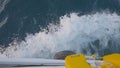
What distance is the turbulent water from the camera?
12.3m

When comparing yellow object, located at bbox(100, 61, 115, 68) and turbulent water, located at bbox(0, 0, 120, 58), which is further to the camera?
turbulent water, located at bbox(0, 0, 120, 58)

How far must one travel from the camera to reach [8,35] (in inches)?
555

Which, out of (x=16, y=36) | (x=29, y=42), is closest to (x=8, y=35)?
(x=16, y=36)

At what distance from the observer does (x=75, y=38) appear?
1282cm

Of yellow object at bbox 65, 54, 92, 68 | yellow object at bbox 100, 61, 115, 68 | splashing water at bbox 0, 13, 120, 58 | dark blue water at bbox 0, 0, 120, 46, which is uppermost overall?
dark blue water at bbox 0, 0, 120, 46

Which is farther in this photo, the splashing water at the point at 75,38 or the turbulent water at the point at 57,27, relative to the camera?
the turbulent water at the point at 57,27

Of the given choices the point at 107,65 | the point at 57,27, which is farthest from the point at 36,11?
the point at 107,65

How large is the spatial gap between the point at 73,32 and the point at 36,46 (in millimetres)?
1559

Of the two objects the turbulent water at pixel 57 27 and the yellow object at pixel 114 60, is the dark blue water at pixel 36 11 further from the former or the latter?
the yellow object at pixel 114 60

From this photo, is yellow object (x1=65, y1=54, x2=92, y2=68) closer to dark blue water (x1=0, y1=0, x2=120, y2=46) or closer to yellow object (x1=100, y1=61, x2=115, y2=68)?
yellow object (x1=100, y1=61, x2=115, y2=68)

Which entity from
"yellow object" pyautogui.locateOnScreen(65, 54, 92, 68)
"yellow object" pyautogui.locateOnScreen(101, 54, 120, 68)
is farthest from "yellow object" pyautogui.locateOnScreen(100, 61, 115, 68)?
"yellow object" pyautogui.locateOnScreen(65, 54, 92, 68)

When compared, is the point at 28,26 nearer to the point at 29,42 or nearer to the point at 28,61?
the point at 29,42

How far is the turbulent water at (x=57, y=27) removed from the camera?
40.5 feet

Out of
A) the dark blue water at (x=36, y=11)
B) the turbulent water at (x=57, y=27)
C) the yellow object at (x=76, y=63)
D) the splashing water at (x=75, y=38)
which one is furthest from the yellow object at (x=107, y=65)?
the dark blue water at (x=36, y=11)
